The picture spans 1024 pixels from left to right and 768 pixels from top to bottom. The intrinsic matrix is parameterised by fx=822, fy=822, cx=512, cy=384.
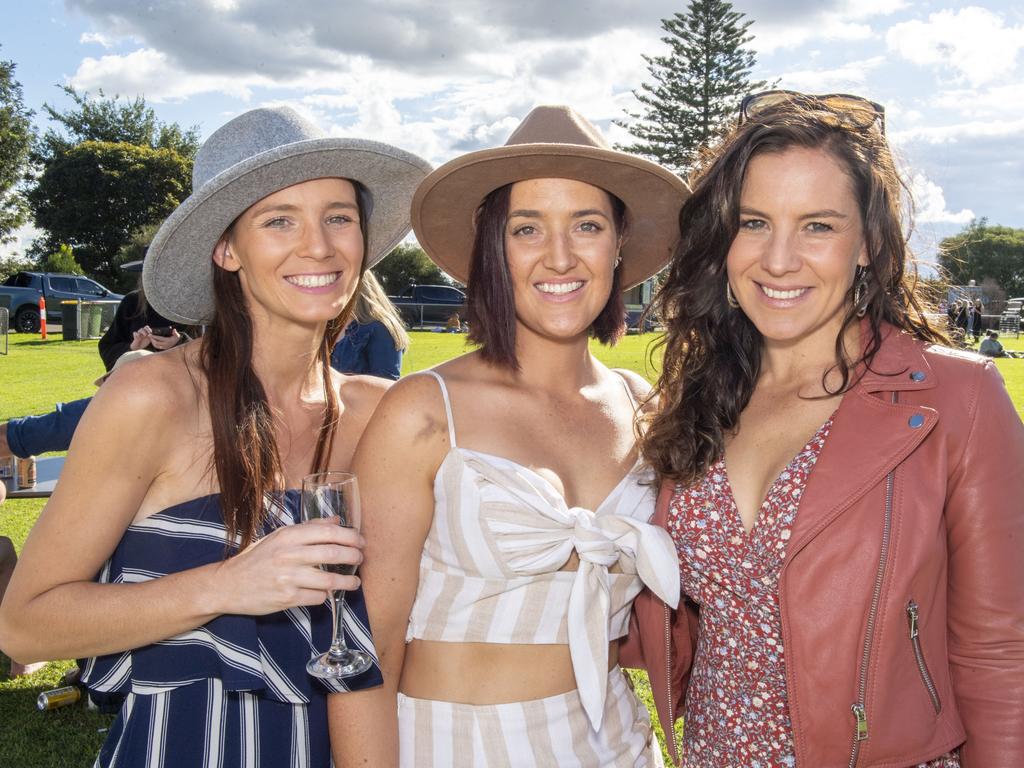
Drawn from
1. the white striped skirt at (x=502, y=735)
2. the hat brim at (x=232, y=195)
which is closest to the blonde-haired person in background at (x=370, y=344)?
the hat brim at (x=232, y=195)

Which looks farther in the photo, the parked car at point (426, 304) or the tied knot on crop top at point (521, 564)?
the parked car at point (426, 304)

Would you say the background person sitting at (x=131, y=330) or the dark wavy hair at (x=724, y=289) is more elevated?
the dark wavy hair at (x=724, y=289)

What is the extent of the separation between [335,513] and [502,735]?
866mm

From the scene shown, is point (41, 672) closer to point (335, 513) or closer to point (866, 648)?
point (335, 513)

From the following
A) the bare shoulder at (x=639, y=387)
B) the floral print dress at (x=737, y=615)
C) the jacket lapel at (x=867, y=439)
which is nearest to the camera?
the jacket lapel at (x=867, y=439)

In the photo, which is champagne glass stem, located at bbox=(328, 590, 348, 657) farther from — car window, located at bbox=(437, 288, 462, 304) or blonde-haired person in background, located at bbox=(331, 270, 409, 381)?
car window, located at bbox=(437, 288, 462, 304)

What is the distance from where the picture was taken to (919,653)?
83.3 inches

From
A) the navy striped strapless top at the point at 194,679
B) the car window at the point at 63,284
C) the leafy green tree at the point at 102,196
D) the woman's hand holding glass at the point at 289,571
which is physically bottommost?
the navy striped strapless top at the point at 194,679

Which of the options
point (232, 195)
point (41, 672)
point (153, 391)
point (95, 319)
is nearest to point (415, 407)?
point (153, 391)

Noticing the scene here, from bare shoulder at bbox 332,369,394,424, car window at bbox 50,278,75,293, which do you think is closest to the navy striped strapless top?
bare shoulder at bbox 332,369,394,424

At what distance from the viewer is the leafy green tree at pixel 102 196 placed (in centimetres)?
5488

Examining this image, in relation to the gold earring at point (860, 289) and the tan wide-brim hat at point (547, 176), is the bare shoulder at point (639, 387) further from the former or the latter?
the gold earring at point (860, 289)

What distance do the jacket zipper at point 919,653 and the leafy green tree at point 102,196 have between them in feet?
193

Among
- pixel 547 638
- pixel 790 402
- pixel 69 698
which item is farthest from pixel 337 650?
pixel 69 698
